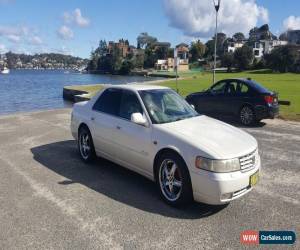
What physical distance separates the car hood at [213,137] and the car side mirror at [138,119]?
0.99 feet

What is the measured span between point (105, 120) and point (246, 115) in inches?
272

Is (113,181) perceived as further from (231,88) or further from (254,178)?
(231,88)

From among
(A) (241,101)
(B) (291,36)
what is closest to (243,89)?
(A) (241,101)

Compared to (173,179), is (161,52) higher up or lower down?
higher up

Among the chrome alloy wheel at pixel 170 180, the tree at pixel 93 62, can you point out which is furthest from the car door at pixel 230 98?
the tree at pixel 93 62

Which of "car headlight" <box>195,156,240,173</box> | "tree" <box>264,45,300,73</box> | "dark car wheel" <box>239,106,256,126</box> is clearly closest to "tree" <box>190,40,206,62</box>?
"tree" <box>264,45,300,73</box>

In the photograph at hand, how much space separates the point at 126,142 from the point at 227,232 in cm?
220

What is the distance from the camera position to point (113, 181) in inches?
229

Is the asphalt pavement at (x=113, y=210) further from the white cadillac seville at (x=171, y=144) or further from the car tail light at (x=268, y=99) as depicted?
the car tail light at (x=268, y=99)

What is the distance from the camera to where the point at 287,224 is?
428cm

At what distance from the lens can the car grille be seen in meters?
4.45

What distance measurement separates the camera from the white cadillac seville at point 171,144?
4.32 meters

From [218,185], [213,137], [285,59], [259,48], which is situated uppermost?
[259,48]

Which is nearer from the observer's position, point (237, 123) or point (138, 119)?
point (138, 119)
